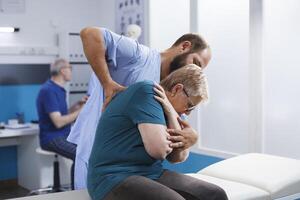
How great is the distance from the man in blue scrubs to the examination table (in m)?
0.38

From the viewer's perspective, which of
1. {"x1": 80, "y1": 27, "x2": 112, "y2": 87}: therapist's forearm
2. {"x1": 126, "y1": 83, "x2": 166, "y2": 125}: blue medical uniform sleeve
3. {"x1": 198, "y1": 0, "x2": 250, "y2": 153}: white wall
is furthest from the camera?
{"x1": 198, "y1": 0, "x2": 250, "y2": 153}: white wall

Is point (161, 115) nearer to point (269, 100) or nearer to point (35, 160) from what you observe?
point (269, 100)

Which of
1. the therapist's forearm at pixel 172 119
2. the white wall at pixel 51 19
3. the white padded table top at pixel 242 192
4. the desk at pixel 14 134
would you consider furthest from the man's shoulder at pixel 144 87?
the white wall at pixel 51 19

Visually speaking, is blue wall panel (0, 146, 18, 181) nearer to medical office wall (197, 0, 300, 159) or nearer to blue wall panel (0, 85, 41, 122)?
blue wall panel (0, 85, 41, 122)

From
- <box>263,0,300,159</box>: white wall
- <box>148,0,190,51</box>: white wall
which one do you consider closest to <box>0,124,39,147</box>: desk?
<box>148,0,190,51</box>: white wall

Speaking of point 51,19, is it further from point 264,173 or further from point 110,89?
point 264,173

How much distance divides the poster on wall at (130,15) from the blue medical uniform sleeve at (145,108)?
2746mm

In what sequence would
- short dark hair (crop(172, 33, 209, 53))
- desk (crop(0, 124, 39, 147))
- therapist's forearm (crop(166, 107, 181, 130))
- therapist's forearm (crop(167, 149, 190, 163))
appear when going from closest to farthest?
therapist's forearm (crop(166, 107, 181, 130)) → therapist's forearm (crop(167, 149, 190, 163)) → short dark hair (crop(172, 33, 209, 53)) → desk (crop(0, 124, 39, 147))

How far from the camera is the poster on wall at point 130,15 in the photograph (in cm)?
436

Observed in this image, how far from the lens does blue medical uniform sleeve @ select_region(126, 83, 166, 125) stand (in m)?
1.60

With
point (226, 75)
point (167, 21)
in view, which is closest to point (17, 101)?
point (167, 21)

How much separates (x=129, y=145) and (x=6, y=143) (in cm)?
332

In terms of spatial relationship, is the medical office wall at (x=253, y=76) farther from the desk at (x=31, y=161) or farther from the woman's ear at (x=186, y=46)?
the desk at (x=31, y=161)

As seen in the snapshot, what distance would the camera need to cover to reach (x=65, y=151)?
3.87 m
